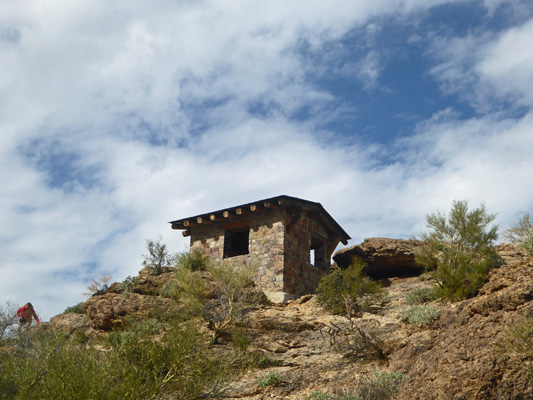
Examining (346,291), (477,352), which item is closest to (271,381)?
(477,352)

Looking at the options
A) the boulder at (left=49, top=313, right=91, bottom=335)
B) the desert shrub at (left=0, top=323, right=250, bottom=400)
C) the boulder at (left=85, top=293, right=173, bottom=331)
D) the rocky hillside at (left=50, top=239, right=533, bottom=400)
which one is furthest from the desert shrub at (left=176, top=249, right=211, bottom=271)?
the desert shrub at (left=0, top=323, right=250, bottom=400)

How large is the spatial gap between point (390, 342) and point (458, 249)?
16.6ft

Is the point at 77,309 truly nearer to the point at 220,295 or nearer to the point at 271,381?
the point at 220,295

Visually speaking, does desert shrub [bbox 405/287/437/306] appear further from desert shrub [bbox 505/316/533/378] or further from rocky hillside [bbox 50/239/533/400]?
desert shrub [bbox 505/316/533/378]

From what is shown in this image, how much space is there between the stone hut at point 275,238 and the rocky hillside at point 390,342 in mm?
2033

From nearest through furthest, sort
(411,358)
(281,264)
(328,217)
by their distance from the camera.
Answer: (411,358) → (281,264) → (328,217)

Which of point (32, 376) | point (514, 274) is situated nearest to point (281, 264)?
point (514, 274)

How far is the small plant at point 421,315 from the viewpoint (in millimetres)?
10788

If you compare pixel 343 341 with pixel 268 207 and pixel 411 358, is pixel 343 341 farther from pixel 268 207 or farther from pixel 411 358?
pixel 268 207

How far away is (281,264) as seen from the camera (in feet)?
60.2

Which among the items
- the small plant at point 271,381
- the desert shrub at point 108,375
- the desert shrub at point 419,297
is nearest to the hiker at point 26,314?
the desert shrub at point 108,375

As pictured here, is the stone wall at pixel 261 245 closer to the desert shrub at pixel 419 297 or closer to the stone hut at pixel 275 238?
the stone hut at pixel 275 238

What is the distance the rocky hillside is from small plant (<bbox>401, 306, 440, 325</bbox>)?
2.4 inches

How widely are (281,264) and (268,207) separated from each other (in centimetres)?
259
